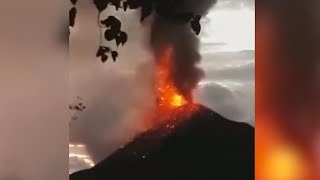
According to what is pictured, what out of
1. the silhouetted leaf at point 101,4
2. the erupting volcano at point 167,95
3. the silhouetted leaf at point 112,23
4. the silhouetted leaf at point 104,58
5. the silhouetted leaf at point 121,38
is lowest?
the erupting volcano at point 167,95

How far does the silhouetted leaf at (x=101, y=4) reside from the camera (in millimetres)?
1617

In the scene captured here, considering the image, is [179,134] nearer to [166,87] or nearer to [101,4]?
[166,87]

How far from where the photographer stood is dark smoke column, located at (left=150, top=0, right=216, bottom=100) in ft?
5.42

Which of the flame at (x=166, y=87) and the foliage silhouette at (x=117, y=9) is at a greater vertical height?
the foliage silhouette at (x=117, y=9)

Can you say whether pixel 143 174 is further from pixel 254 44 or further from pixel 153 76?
pixel 254 44

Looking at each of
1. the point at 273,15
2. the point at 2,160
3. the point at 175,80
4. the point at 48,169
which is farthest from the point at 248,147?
the point at 2,160

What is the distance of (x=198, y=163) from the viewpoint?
1680 mm

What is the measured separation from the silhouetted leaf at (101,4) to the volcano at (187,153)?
36 centimetres

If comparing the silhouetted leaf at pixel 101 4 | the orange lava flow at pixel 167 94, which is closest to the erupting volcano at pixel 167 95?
the orange lava flow at pixel 167 94

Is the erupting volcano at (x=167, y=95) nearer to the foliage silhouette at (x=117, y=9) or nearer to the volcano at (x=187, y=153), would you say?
the volcano at (x=187, y=153)

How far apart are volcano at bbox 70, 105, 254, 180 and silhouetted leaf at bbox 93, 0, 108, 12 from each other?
0.36 m

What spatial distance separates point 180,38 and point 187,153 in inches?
13.4

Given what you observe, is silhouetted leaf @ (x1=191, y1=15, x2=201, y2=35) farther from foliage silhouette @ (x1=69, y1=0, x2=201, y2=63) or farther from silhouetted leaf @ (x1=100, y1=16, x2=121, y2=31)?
silhouetted leaf @ (x1=100, y1=16, x2=121, y2=31)

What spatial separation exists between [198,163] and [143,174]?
0.17m
